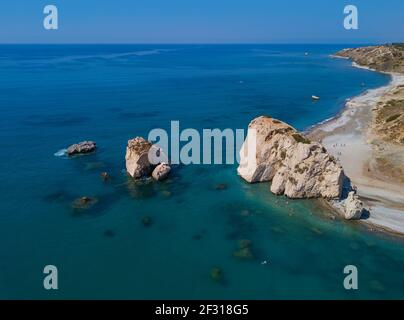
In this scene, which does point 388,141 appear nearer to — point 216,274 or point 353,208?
point 353,208

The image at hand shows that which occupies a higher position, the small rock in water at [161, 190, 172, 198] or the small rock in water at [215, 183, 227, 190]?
the small rock in water at [215, 183, 227, 190]

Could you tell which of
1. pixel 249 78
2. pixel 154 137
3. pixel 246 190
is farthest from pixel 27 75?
pixel 246 190

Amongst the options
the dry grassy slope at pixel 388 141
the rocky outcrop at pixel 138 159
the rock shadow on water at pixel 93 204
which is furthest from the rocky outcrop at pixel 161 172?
the dry grassy slope at pixel 388 141

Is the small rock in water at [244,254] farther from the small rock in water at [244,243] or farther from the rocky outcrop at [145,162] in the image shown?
the rocky outcrop at [145,162]

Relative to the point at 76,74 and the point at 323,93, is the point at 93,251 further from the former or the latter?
the point at 76,74

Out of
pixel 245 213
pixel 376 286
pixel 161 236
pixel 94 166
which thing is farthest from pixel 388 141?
pixel 94 166

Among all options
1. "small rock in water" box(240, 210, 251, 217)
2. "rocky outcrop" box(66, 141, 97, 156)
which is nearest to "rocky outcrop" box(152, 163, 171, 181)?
"small rock in water" box(240, 210, 251, 217)

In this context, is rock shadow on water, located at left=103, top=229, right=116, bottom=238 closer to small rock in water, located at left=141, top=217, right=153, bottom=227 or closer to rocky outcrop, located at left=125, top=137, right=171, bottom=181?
small rock in water, located at left=141, top=217, right=153, bottom=227
